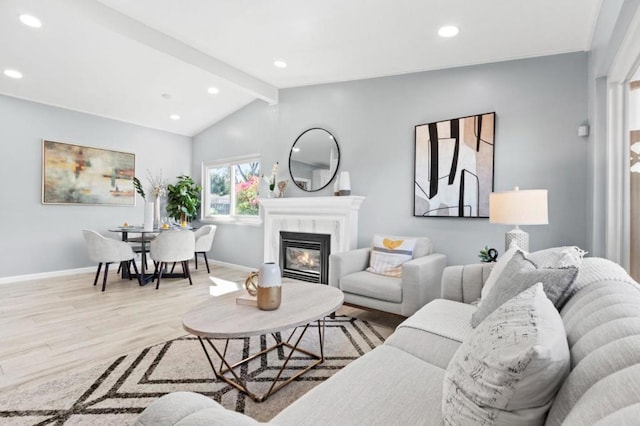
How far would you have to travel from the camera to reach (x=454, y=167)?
11.1 feet

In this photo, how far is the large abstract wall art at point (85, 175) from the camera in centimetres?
475

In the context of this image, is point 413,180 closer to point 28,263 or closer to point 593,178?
point 593,178

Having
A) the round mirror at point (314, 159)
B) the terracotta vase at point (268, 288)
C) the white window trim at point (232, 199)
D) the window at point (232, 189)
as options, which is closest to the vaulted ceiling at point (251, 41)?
the round mirror at point (314, 159)

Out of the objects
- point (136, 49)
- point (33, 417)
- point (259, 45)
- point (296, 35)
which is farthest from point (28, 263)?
point (296, 35)

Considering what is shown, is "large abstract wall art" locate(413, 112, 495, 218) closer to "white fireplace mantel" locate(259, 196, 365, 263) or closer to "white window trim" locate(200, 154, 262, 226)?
"white fireplace mantel" locate(259, 196, 365, 263)

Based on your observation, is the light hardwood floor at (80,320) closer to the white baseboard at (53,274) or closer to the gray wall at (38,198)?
the white baseboard at (53,274)

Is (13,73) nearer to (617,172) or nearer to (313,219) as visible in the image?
(313,219)

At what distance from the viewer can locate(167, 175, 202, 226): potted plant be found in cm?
593

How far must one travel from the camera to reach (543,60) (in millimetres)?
2963

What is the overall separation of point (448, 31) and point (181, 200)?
16.2 feet

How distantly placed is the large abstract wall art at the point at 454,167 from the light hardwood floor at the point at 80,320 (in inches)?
51.1

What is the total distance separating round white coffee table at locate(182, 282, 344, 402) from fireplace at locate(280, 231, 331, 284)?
72.3 inches

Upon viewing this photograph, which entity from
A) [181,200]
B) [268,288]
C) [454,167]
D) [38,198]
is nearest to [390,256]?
[454,167]

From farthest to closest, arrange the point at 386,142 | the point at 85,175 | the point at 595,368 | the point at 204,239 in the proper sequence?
the point at 204,239 → the point at 85,175 → the point at 386,142 → the point at 595,368
